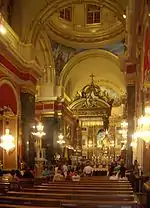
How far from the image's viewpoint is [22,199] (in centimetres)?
533

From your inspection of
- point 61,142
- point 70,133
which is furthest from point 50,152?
point 70,133

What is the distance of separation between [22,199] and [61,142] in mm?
17120

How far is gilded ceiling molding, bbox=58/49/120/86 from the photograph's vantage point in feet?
75.2

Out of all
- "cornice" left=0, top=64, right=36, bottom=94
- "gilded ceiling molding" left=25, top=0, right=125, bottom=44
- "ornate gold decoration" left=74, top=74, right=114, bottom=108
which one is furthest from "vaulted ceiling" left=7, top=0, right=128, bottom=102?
"cornice" left=0, top=64, right=36, bottom=94

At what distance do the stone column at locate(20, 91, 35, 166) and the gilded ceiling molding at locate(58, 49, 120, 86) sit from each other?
7.29 m

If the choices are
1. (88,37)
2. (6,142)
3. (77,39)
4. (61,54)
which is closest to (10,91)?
(6,142)

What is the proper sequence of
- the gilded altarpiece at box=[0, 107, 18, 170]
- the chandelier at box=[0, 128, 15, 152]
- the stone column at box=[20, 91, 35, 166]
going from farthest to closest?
1. the stone column at box=[20, 91, 35, 166]
2. the gilded altarpiece at box=[0, 107, 18, 170]
3. the chandelier at box=[0, 128, 15, 152]

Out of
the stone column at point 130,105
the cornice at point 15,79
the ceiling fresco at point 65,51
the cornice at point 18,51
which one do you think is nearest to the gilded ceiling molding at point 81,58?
the ceiling fresco at point 65,51

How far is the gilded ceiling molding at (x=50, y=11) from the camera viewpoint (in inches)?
622

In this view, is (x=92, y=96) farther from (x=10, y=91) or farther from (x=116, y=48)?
(x=10, y=91)

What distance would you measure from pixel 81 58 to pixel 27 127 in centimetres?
924

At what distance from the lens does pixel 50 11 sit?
16.4 m

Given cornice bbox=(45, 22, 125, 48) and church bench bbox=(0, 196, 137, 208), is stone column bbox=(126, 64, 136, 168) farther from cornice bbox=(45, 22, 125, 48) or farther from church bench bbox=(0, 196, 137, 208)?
church bench bbox=(0, 196, 137, 208)

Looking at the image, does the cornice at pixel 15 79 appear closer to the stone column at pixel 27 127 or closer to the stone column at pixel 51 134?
the stone column at pixel 27 127
